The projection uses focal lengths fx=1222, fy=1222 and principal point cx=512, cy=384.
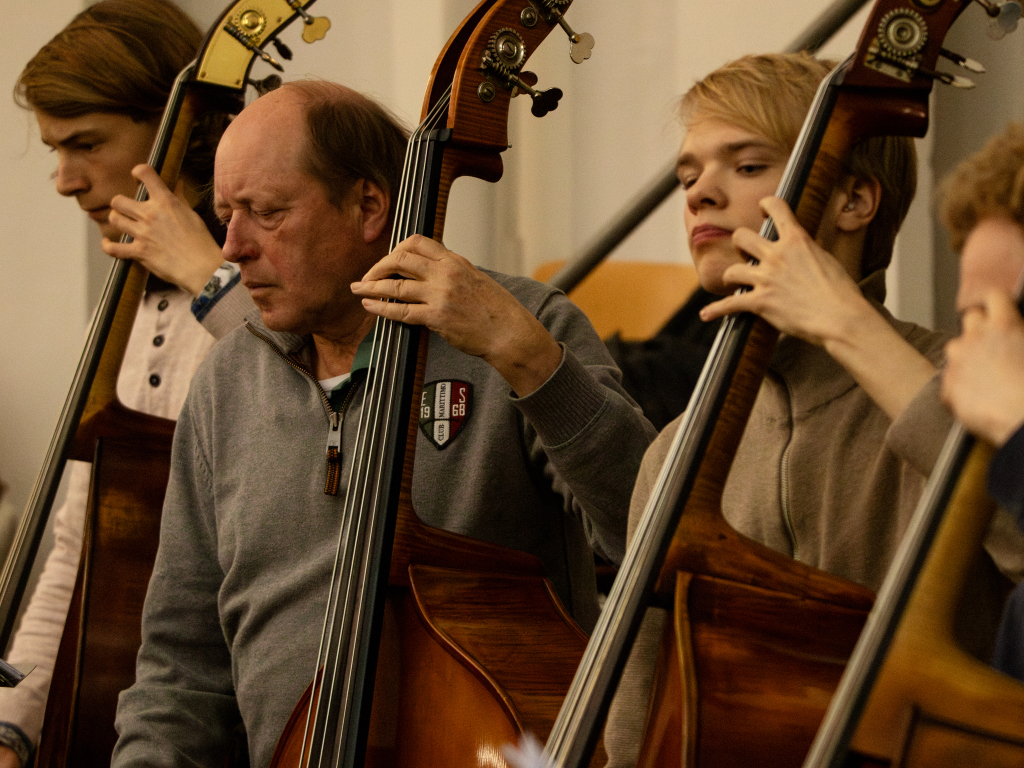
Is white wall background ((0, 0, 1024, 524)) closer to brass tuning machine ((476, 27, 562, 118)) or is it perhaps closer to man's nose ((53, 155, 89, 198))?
man's nose ((53, 155, 89, 198))

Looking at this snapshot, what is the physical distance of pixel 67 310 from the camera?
118 inches

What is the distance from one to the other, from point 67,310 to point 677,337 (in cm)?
152

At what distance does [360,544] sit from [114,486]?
62 centimetres

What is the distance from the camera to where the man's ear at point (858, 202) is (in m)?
1.19

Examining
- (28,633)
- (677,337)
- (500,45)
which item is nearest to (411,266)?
(500,45)

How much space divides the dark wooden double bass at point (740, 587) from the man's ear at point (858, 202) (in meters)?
0.23

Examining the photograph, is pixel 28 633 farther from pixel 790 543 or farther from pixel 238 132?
pixel 790 543

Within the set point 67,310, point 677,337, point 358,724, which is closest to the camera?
point 358,724

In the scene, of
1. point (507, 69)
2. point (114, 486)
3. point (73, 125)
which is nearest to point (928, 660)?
point (507, 69)

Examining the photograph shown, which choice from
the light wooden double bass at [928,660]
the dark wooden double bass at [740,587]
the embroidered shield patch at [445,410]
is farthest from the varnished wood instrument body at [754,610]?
the embroidered shield patch at [445,410]

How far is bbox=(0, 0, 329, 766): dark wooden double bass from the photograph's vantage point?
1.57 m

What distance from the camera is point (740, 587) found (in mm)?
885

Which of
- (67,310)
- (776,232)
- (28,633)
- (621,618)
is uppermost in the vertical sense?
(776,232)

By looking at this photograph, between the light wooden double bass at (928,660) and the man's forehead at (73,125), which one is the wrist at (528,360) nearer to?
the light wooden double bass at (928,660)
